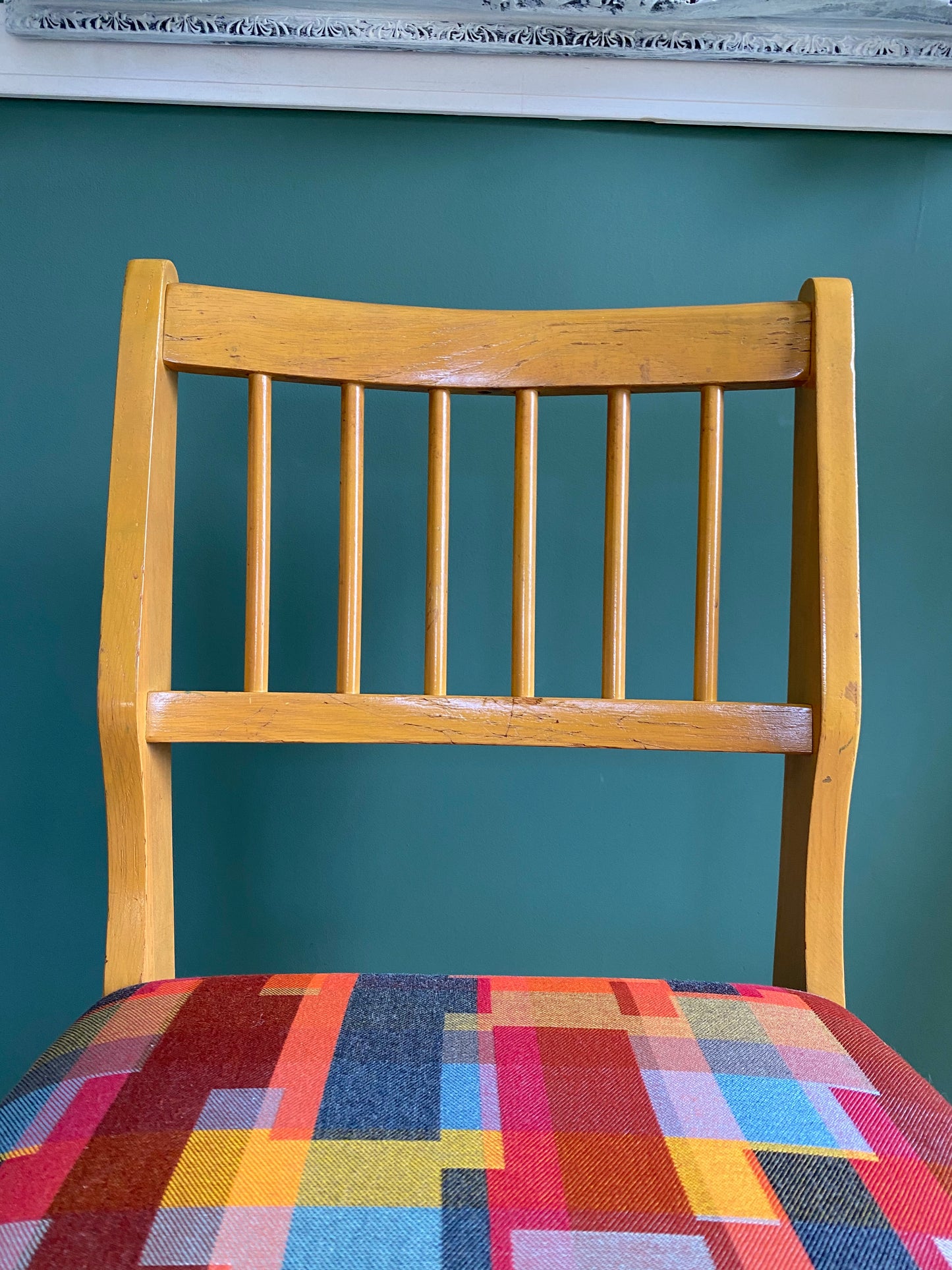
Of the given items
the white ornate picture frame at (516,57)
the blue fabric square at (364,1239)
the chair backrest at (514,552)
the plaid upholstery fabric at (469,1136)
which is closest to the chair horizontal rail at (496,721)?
the chair backrest at (514,552)

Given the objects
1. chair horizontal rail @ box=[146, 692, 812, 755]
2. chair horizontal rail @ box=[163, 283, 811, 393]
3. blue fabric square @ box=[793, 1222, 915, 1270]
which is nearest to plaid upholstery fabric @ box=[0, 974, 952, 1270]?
blue fabric square @ box=[793, 1222, 915, 1270]

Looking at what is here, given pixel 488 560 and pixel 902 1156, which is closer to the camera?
pixel 902 1156

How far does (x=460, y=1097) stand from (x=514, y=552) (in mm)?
293

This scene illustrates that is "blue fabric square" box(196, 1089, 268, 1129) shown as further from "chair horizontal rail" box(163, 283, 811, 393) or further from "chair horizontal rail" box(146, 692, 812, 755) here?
"chair horizontal rail" box(163, 283, 811, 393)

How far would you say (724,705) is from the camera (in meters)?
0.46

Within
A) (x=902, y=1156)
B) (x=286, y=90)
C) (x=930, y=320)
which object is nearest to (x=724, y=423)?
(x=930, y=320)

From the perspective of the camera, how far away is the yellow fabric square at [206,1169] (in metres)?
0.28

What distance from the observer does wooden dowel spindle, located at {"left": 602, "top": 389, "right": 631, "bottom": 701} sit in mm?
486

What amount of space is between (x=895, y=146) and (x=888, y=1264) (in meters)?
0.84

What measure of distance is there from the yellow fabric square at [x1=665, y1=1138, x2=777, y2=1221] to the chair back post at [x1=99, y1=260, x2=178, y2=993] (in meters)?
0.29

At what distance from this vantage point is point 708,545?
1.56ft

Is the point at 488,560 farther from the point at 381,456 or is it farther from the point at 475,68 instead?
the point at 475,68

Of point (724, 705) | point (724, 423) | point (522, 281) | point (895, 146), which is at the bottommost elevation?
point (724, 705)

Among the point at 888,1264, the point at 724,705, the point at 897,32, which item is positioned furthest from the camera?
the point at 897,32
